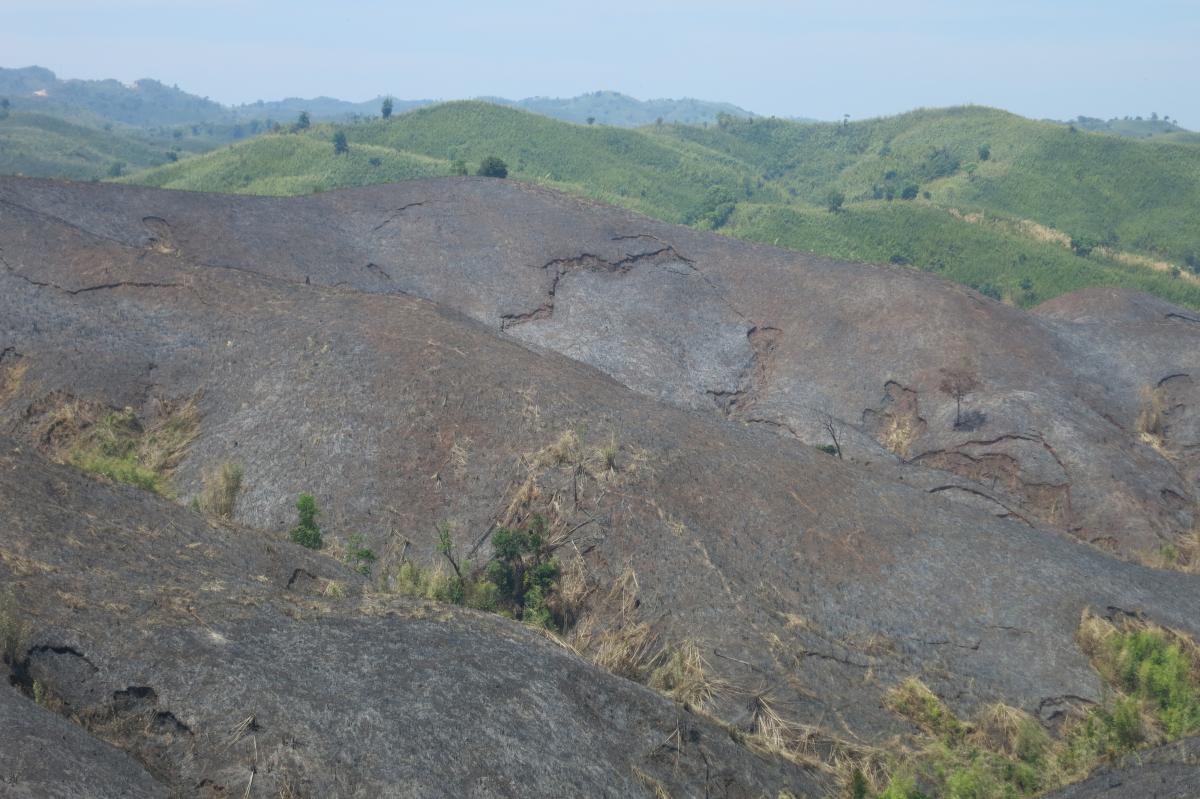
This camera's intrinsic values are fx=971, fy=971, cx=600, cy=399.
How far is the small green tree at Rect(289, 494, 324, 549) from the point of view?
13.4 meters

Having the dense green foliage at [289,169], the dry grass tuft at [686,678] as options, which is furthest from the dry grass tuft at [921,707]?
the dense green foliage at [289,169]

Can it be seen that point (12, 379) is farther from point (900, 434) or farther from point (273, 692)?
point (900, 434)

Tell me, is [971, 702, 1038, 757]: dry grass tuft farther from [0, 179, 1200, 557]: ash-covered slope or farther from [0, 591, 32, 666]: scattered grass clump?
[0, 591, 32, 666]: scattered grass clump

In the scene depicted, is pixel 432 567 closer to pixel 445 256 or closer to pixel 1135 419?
pixel 445 256

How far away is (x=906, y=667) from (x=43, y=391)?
1435 centimetres

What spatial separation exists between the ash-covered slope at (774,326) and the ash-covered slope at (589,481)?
12.2 ft

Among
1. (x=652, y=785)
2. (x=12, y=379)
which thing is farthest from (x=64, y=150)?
(x=652, y=785)

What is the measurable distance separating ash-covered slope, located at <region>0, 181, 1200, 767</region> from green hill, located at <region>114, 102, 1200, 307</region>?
40106mm

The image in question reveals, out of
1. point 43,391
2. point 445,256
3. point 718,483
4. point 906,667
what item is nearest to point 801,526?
point 718,483

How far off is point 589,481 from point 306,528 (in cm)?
407

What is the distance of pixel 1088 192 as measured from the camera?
74.1 meters

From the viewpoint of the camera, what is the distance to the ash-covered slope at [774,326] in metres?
21.8

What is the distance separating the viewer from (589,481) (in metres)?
14.4

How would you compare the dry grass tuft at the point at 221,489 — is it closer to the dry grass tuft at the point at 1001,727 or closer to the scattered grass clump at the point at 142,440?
the scattered grass clump at the point at 142,440
